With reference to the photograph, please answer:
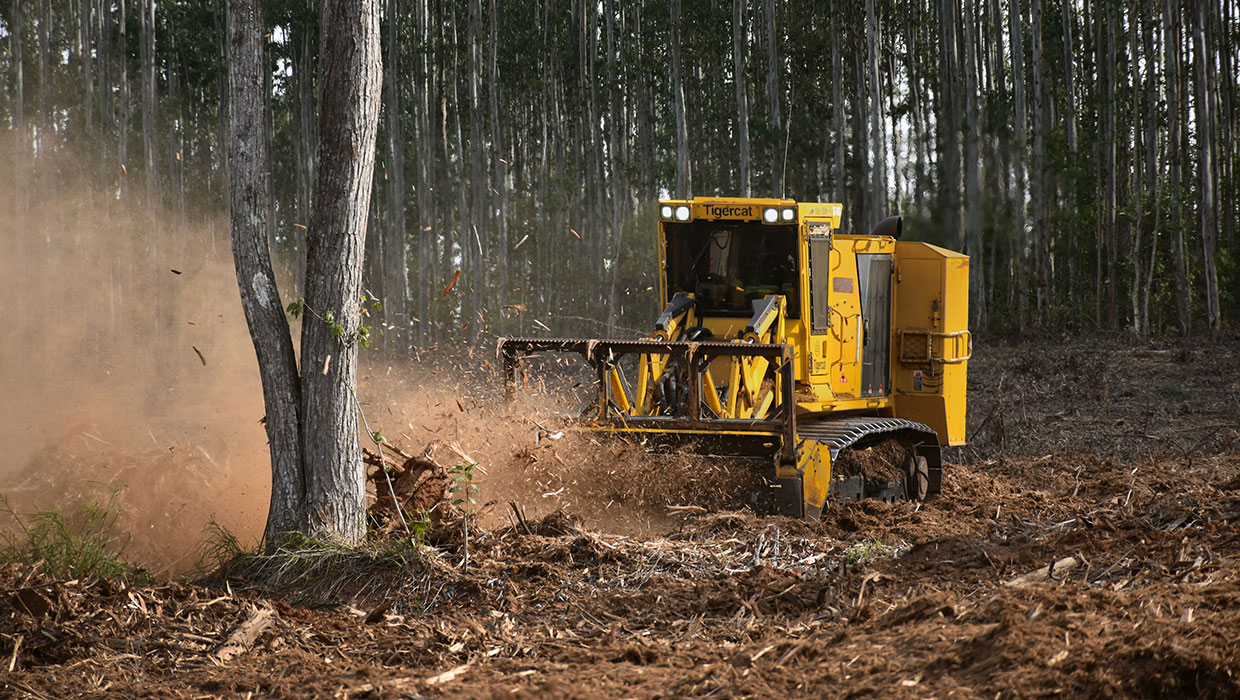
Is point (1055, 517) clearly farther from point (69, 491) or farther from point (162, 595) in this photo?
point (69, 491)

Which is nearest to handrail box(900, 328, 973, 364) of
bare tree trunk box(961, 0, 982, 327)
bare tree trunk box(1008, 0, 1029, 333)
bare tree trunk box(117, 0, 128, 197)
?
bare tree trunk box(961, 0, 982, 327)

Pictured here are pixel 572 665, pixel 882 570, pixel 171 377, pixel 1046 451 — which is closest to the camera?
pixel 572 665

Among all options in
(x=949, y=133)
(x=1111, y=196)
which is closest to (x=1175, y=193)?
(x=1111, y=196)

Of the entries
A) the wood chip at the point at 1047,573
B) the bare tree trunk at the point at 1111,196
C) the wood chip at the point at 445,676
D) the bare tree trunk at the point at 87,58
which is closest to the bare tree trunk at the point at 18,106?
the bare tree trunk at the point at 87,58

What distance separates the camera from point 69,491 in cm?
903

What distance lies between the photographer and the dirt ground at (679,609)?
4.29 metres

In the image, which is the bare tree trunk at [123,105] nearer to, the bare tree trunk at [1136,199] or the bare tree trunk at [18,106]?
the bare tree trunk at [18,106]

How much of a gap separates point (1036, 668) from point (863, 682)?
646 mm

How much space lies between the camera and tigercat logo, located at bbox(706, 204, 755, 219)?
9.31 metres

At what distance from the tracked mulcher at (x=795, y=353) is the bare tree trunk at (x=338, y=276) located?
2004 mm

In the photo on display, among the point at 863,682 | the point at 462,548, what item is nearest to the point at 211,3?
the point at 462,548

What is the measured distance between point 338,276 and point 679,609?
3.06m

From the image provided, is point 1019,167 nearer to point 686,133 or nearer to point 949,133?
point 949,133

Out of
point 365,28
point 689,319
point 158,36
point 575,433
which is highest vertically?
point 158,36
